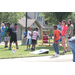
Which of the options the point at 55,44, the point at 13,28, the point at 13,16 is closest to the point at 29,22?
the point at 13,16

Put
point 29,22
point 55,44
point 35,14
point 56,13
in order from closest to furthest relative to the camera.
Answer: point 55,44
point 56,13
point 29,22
point 35,14

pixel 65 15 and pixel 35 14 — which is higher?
pixel 35 14

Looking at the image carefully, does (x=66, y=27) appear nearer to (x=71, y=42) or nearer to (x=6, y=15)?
(x=71, y=42)

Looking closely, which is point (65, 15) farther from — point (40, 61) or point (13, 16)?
point (40, 61)

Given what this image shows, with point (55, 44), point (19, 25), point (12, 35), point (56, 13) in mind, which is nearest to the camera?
point (55, 44)

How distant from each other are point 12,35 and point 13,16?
17.5 metres

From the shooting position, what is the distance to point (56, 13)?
73.1 ft

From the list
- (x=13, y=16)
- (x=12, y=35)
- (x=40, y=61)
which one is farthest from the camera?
(x=13, y=16)

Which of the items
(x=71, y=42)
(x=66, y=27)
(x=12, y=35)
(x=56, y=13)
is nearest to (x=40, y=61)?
(x=71, y=42)

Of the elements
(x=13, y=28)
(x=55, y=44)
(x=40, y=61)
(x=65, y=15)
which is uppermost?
(x=65, y=15)

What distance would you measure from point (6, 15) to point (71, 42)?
2487cm

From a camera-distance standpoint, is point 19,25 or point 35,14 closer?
point 19,25

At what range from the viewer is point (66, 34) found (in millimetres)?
11250

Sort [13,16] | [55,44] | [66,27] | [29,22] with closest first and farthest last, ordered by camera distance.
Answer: [55,44] < [66,27] < [13,16] < [29,22]
